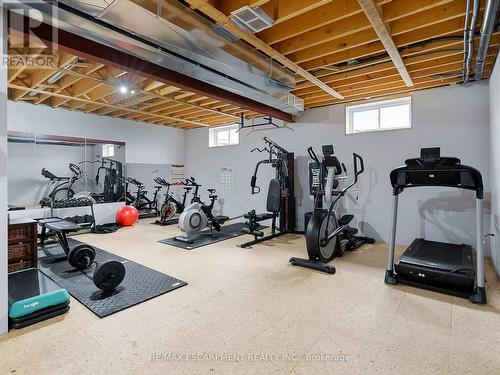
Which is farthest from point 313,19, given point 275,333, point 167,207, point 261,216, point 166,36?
point 167,207

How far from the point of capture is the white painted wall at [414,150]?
459 centimetres

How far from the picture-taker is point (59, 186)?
6.34 m

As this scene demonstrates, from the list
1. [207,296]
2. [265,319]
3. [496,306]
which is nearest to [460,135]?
[496,306]

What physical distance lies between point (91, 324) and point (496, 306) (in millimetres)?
3997

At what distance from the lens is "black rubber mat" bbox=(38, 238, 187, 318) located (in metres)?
2.85

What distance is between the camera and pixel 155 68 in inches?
143

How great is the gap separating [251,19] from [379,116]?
4075 mm

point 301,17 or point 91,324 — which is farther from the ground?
point 301,17

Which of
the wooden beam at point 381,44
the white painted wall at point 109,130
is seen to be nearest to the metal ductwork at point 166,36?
the wooden beam at point 381,44

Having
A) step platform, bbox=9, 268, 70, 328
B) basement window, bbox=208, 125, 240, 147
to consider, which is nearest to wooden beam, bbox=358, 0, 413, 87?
step platform, bbox=9, 268, 70, 328

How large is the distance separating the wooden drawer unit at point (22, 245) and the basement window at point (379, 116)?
5.82 meters

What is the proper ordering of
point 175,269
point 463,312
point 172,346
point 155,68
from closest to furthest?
point 172,346
point 463,312
point 155,68
point 175,269

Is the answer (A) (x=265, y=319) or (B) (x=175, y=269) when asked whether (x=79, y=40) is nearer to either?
(B) (x=175, y=269)

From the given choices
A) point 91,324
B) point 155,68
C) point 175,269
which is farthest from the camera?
point 175,269
